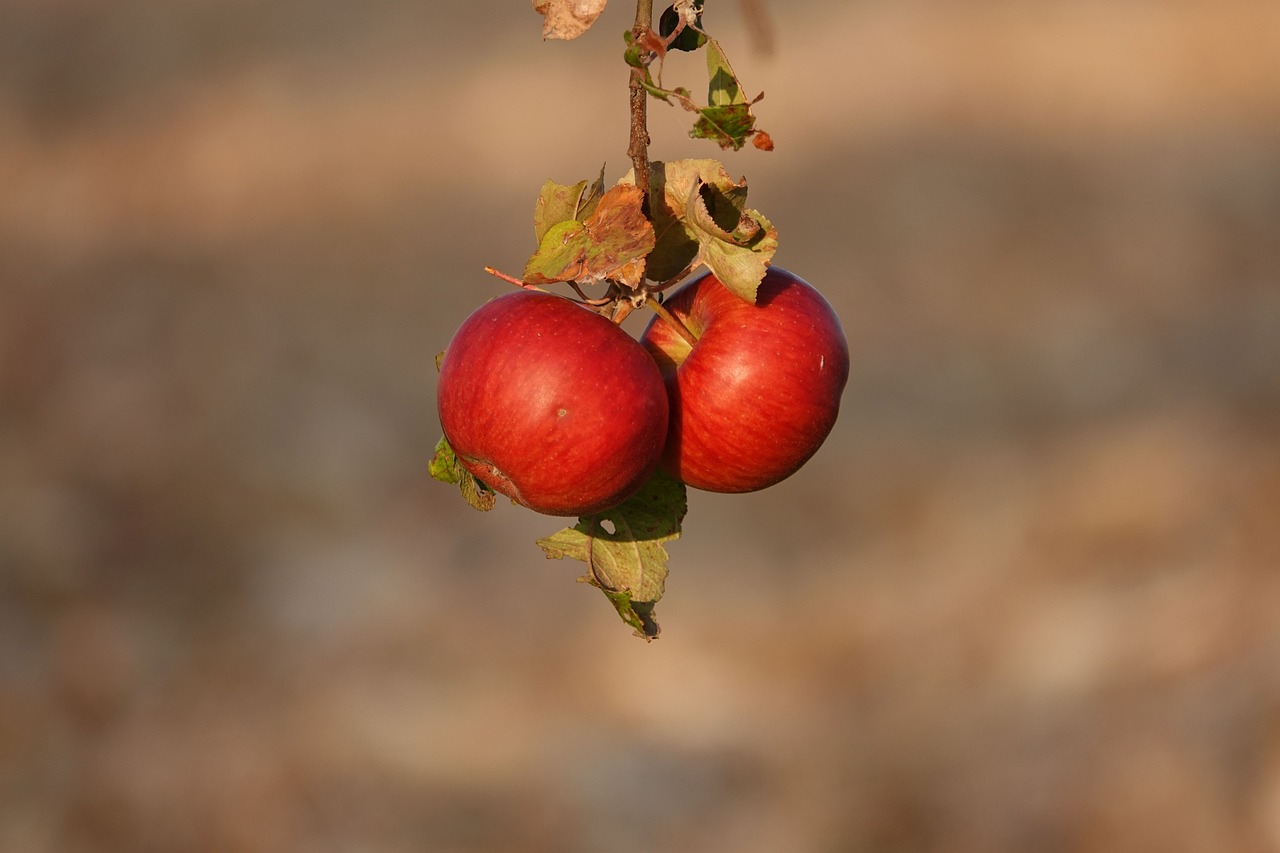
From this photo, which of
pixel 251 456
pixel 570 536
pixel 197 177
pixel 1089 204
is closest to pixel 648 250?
pixel 570 536

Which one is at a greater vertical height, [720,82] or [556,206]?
[720,82]

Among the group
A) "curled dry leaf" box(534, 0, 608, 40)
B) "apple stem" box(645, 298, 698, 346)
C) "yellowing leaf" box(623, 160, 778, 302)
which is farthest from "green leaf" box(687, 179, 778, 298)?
"curled dry leaf" box(534, 0, 608, 40)

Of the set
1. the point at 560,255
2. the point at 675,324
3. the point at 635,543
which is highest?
the point at 560,255

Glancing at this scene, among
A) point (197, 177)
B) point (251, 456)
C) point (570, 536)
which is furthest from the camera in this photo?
point (197, 177)

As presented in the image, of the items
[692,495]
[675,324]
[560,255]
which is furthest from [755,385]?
[692,495]

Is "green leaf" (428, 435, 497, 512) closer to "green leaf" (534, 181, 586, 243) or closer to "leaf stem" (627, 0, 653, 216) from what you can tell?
"green leaf" (534, 181, 586, 243)

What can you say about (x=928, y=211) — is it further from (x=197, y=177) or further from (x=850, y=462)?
(x=197, y=177)

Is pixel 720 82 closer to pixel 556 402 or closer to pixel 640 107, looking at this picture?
pixel 640 107
